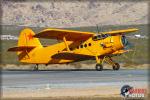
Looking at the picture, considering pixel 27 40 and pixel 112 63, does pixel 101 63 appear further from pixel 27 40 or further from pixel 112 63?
pixel 27 40

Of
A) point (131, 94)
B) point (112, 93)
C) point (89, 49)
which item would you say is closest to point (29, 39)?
point (89, 49)

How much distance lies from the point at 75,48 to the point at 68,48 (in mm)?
781

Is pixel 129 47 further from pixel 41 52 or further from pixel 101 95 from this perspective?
pixel 101 95

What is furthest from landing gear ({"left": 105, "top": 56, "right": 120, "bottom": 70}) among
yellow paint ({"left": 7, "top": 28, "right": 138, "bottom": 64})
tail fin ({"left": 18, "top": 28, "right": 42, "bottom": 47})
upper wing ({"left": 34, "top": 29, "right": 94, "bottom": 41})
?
tail fin ({"left": 18, "top": 28, "right": 42, "bottom": 47})

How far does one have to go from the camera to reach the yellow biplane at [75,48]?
4569 cm

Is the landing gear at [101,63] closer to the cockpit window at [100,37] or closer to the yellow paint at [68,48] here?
the yellow paint at [68,48]

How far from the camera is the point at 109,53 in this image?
151ft

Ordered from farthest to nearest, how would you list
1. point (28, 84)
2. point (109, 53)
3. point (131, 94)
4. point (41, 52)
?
point (41, 52) → point (109, 53) → point (28, 84) → point (131, 94)

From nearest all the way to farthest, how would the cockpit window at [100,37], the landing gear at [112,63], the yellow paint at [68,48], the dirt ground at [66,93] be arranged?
the dirt ground at [66,93], the landing gear at [112,63], the yellow paint at [68,48], the cockpit window at [100,37]

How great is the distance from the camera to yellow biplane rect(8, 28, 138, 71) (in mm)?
45688

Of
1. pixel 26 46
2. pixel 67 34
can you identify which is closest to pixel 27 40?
pixel 26 46

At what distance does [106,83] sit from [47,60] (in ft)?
66.2

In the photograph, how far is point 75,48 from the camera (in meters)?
47.2

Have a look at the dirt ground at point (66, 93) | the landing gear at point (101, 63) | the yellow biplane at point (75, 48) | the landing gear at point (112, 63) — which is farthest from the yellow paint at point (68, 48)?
the dirt ground at point (66, 93)
